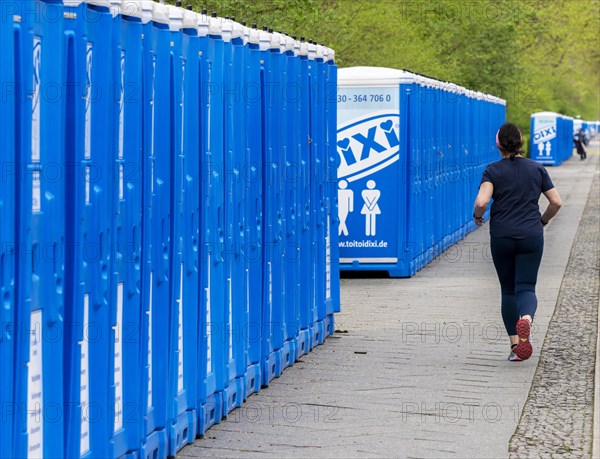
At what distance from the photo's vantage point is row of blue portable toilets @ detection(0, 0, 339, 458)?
545cm

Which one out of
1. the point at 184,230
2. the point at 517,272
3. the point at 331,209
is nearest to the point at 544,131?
A: the point at 331,209

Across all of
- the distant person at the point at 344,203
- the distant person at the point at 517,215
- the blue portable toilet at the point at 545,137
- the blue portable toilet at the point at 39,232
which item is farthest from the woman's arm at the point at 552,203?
the blue portable toilet at the point at 545,137

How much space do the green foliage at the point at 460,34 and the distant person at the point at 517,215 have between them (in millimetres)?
10121

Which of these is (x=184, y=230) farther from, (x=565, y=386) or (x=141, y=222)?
(x=565, y=386)

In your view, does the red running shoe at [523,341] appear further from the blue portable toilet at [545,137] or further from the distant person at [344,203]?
the blue portable toilet at [545,137]

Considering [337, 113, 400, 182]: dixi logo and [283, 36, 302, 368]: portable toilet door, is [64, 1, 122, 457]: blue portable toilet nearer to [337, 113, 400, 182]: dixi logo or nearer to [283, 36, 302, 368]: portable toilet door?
[283, 36, 302, 368]: portable toilet door

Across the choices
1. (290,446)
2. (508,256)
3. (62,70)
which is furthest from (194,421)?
(508,256)

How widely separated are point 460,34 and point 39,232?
4266cm

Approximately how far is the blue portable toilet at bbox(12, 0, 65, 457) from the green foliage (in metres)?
14.6

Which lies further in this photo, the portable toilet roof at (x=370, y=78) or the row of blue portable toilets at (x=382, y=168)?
the row of blue portable toilets at (x=382, y=168)

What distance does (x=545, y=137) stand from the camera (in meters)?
69.2

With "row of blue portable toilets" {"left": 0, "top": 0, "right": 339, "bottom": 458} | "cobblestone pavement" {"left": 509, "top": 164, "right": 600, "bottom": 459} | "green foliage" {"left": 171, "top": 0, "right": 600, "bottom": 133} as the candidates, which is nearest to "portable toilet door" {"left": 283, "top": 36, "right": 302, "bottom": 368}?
"row of blue portable toilets" {"left": 0, "top": 0, "right": 339, "bottom": 458}

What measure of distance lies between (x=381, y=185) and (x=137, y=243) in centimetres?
1066

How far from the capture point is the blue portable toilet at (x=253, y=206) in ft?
30.0
